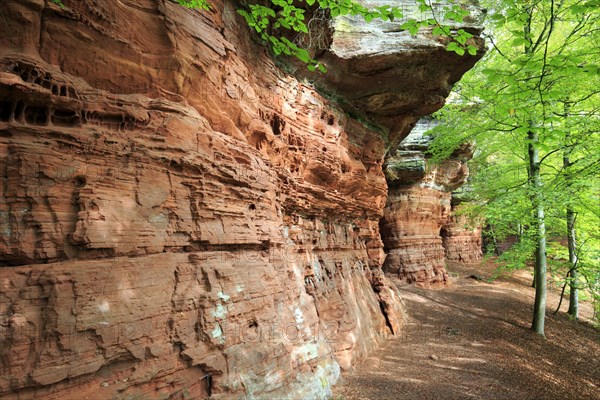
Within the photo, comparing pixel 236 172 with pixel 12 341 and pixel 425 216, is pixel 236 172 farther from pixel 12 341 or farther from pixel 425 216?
pixel 425 216

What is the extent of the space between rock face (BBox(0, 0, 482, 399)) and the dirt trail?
2.02 m

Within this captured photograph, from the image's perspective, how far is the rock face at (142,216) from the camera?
3.89 metres

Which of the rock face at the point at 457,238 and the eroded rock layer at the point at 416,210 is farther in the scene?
the rock face at the point at 457,238

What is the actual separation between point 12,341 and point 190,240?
2.43 metres

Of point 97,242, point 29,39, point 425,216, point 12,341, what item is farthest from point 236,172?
point 425,216

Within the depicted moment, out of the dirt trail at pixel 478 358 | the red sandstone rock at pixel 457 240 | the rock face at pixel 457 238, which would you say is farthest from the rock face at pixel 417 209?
the red sandstone rock at pixel 457 240

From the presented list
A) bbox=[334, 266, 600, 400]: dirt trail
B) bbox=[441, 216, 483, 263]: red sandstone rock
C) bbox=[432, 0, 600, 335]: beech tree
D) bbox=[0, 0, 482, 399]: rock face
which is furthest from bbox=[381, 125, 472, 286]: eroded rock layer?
bbox=[0, 0, 482, 399]: rock face

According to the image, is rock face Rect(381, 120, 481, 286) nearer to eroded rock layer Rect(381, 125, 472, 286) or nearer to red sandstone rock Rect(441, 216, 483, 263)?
eroded rock layer Rect(381, 125, 472, 286)

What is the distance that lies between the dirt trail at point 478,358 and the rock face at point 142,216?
2.02m

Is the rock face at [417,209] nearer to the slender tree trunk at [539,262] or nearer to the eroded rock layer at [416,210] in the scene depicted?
the eroded rock layer at [416,210]

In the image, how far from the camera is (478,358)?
10.3 m

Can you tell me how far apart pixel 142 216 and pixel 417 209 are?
65.7ft

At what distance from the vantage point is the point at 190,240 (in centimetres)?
539

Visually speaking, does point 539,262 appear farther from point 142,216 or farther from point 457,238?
point 457,238
